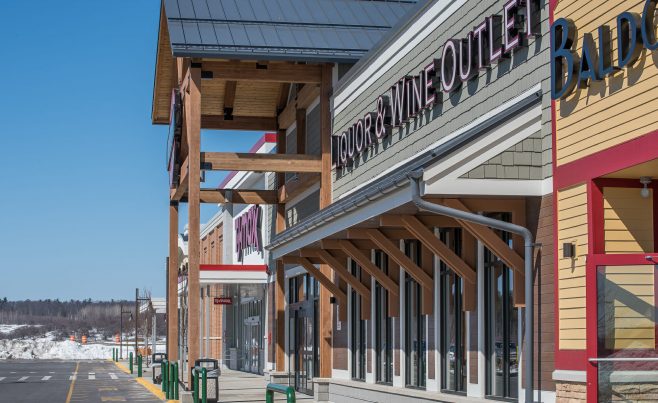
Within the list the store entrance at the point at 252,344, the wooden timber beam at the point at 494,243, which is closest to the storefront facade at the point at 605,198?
the wooden timber beam at the point at 494,243

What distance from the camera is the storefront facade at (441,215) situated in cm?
1445

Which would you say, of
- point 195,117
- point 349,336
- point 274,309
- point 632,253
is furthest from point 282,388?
point 274,309

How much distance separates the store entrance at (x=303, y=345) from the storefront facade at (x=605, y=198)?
15522mm

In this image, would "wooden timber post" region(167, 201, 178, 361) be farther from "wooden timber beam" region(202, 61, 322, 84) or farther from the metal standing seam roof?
the metal standing seam roof

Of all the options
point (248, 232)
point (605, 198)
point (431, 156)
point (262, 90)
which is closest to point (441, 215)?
point (431, 156)

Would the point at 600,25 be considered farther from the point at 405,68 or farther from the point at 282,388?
the point at 405,68

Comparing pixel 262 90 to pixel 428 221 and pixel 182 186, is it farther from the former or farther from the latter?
pixel 428 221

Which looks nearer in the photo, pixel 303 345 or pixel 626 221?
pixel 626 221

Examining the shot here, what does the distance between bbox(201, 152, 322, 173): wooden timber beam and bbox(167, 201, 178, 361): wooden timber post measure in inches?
233

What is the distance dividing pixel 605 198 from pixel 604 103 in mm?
1052

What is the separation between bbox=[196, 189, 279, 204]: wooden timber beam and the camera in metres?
29.6

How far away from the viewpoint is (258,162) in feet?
88.5

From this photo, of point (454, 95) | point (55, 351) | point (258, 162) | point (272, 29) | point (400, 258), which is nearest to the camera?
point (454, 95)

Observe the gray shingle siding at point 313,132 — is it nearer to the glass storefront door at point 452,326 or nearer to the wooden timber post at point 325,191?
the wooden timber post at point 325,191
